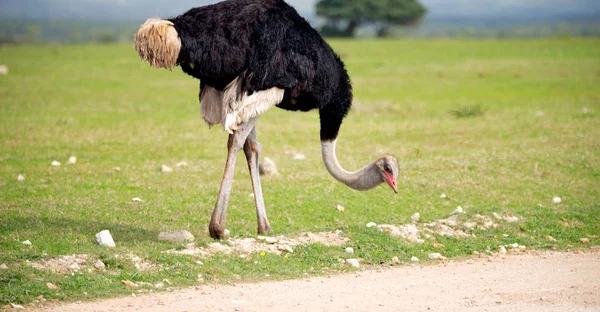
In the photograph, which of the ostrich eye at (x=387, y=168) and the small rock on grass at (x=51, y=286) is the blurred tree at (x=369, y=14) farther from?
the small rock on grass at (x=51, y=286)

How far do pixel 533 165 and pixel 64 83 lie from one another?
17.8m

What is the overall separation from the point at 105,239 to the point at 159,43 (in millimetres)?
1835

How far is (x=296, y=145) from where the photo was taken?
1580 centimetres

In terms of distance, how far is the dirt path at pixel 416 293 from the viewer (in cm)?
665

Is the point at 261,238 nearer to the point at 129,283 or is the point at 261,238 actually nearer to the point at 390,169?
the point at 390,169

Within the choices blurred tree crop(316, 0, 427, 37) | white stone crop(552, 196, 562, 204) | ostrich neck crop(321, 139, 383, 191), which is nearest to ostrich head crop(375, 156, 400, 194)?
ostrich neck crop(321, 139, 383, 191)

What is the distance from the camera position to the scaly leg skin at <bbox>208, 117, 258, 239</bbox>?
8484 millimetres

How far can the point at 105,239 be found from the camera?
27.0ft

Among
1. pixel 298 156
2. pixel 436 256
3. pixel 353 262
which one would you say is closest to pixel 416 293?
pixel 353 262

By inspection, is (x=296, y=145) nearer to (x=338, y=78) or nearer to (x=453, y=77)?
(x=338, y=78)

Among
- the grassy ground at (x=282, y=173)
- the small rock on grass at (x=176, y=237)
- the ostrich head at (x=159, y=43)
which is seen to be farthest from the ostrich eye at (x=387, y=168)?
the ostrich head at (x=159, y=43)

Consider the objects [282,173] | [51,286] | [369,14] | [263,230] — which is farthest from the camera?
[369,14]

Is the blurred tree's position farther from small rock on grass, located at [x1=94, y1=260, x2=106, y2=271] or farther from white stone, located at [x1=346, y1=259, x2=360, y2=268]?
small rock on grass, located at [x1=94, y1=260, x2=106, y2=271]

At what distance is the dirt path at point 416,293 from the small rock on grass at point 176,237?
54.3 inches
